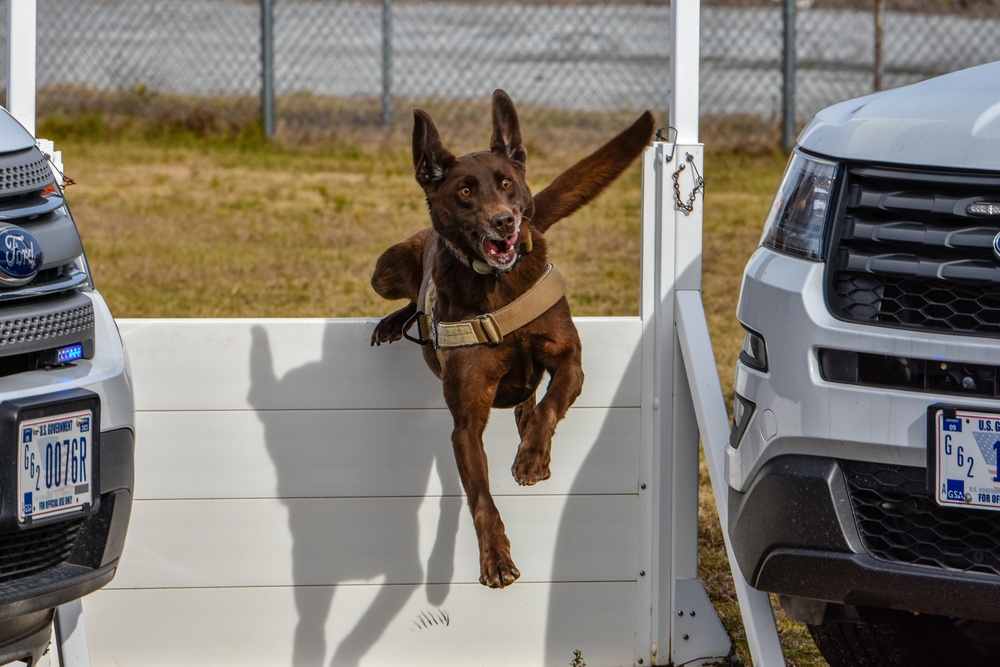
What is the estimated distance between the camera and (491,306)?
3104 millimetres

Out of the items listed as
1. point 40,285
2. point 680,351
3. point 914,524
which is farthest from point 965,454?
point 40,285

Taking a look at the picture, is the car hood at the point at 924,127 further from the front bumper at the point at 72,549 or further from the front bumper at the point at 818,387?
the front bumper at the point at 72,549

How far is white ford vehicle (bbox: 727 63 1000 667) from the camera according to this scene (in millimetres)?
2357

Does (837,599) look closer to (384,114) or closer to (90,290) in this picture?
(90,290)

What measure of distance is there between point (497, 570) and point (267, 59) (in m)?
9.72

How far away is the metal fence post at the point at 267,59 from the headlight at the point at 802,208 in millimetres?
9644

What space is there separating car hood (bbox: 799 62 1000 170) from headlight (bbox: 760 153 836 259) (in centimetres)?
4

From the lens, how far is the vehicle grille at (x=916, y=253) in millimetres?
2373

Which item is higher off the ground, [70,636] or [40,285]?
[40,285]

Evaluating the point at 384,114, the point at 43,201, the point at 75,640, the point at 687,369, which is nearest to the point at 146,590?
the point at 75,640

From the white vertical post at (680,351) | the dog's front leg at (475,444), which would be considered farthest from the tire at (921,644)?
the dog's front leg at (475,444)

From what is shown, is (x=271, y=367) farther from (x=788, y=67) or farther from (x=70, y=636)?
(x=788, y=67)

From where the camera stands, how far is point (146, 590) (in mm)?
3555

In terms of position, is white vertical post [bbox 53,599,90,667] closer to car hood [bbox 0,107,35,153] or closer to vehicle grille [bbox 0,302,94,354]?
vehicle grille [bbox 0,302,94,354]
